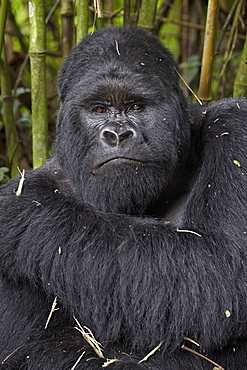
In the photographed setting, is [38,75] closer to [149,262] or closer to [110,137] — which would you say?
[110,137]

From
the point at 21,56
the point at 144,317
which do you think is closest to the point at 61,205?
the point at 144,317

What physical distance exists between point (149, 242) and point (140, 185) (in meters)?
0.35

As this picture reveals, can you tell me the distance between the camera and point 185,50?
751 centimetres

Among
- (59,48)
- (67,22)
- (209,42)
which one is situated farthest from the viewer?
(59,48)

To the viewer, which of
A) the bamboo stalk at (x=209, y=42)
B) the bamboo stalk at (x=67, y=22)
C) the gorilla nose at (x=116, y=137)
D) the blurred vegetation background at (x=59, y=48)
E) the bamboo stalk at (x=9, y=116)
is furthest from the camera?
the bamboo stalk at (x=67, y=22)

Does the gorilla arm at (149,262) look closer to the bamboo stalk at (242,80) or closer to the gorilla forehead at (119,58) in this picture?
the gorilla forehead at (119,58)

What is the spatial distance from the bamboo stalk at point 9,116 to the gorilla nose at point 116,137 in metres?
2.16

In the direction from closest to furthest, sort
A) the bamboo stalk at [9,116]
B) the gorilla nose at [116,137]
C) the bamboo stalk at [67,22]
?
the gorilla nose at [116,137], the bamboo stalk at [9,116], the bamboo stalk at [67,22]

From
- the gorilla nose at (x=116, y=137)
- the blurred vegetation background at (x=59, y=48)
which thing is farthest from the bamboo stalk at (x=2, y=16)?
the gorilla nose at (x=116, y=137)

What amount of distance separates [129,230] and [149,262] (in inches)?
7.9

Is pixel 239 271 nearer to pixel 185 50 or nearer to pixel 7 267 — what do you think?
pixel 7 267

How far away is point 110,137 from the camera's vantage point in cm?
310

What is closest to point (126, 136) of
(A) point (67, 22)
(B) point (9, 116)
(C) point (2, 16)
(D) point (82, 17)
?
(D) point (82, 17)

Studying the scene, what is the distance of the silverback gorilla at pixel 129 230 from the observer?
286 centimetres
